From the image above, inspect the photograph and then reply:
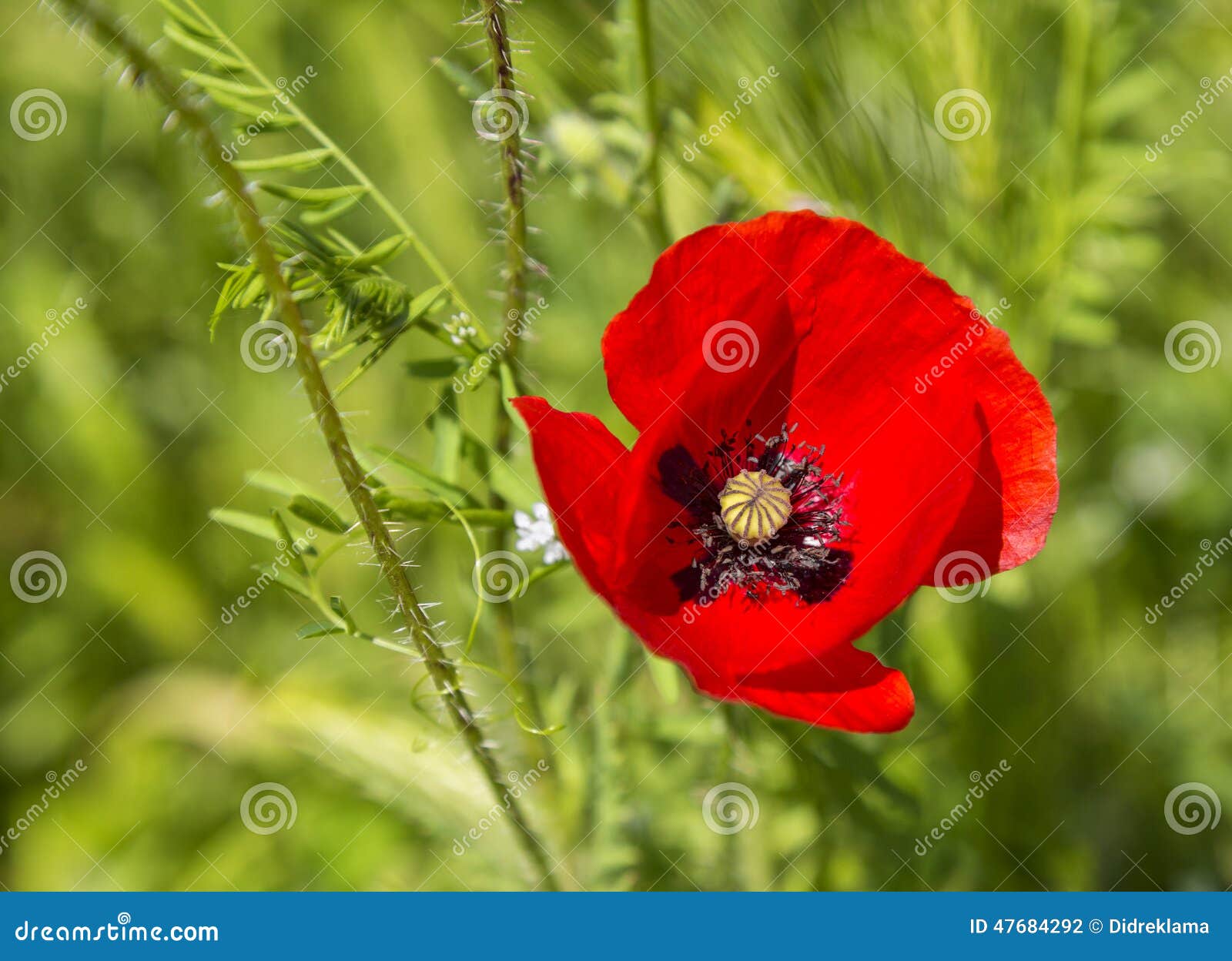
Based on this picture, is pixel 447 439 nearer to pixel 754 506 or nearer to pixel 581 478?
pixel 581 478

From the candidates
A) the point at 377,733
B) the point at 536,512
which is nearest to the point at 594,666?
the point at 377,733

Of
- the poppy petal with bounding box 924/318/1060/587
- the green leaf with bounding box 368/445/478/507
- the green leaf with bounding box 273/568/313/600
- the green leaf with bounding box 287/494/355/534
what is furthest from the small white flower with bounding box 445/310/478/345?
the poppy petal with bounding box 924/318/1060/587

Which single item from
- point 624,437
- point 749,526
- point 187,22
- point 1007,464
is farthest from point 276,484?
point 624,437

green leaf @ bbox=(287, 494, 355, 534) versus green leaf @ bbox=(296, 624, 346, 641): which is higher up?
green leaf @ bbox=(287, 494, 355, 534)

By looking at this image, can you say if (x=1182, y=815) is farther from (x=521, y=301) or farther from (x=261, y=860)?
(x=261, y=860)

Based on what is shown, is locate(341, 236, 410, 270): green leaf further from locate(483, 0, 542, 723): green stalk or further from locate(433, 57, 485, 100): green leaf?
locate(433, 57, 485, 100): green leaf

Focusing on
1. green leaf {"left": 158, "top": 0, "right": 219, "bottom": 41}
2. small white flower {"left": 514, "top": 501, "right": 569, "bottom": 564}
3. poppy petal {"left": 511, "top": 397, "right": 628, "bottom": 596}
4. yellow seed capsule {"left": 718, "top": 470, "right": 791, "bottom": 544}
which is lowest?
small white flower {"left": 514, "top": 501, "right": 569, "bottom": 564}
